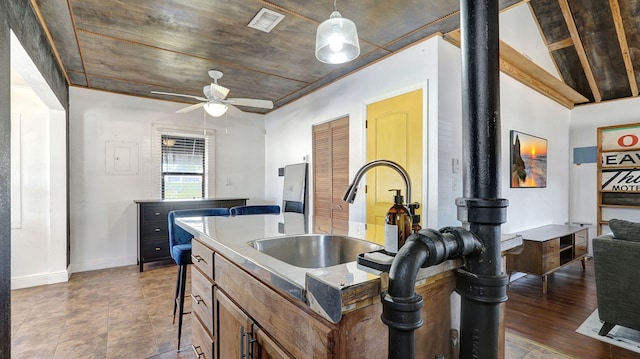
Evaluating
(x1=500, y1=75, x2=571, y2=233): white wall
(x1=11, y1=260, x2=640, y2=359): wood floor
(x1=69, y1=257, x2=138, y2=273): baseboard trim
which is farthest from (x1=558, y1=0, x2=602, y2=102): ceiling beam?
(x1=69, y1=257, x2=138, y2=273): baseboard trim

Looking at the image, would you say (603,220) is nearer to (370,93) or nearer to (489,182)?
(370,93)

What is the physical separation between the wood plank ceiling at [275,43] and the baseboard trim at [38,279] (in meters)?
2.54

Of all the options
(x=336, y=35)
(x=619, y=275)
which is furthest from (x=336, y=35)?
(x=619, y=275)

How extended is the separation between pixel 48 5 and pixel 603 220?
7899 mm

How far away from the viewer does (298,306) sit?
0.90 metres

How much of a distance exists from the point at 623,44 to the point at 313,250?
537cm

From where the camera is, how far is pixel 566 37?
459cm

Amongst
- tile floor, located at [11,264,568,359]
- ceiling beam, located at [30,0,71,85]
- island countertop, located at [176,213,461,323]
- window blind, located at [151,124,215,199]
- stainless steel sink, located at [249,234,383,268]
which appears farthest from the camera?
window blind, located at [151,124,215,199]

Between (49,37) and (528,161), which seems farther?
(528,161)

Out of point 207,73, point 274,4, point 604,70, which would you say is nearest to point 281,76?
point 207,73

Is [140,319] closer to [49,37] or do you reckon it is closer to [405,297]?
Result: [49,37]

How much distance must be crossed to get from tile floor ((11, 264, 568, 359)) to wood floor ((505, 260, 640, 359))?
22 centimetres

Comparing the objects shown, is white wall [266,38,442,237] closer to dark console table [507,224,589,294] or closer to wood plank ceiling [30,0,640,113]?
wood plank ceiling [30,0,640,113]

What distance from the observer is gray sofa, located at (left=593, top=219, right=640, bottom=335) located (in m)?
2.35
